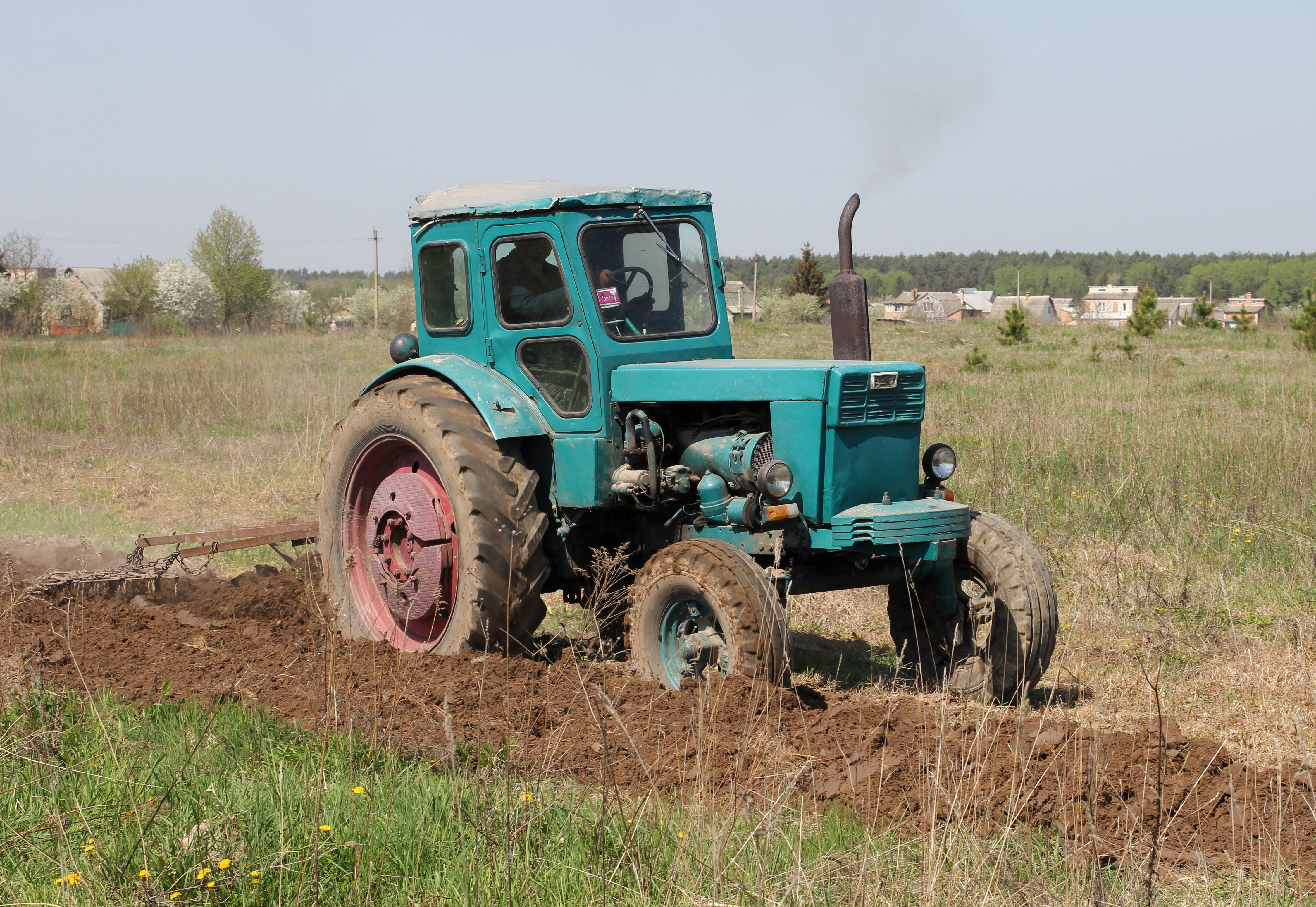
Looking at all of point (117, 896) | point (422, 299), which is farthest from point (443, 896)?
point (422, 299)

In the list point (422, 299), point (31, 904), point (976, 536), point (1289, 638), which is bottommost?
point (1289, 638)

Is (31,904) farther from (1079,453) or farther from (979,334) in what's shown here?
(979,334)

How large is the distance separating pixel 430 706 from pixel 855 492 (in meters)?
2.12

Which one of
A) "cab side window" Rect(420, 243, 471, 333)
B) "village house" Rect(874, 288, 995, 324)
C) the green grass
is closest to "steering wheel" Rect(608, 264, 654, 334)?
"cab side window" Rect(420, 243, 471, 333)

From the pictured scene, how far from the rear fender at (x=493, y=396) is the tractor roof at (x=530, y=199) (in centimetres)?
81

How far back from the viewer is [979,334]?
48.1 m

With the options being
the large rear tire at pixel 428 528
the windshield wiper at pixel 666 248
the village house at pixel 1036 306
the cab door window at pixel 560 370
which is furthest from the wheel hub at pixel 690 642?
the village house at pixel 1036 306

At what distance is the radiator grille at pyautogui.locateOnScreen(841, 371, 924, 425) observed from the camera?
5090 mm

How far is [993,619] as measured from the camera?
5.36 m

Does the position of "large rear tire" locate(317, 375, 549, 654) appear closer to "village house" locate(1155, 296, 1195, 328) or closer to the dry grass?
the dry grass

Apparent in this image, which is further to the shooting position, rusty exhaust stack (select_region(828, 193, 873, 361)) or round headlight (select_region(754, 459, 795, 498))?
rusty exhaust stack (select_region(828, 193, 873, 361))

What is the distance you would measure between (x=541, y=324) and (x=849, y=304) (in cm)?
157

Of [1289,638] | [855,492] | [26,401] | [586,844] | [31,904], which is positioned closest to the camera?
[31,904]

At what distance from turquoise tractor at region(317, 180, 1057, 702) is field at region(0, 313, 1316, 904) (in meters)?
0.42
